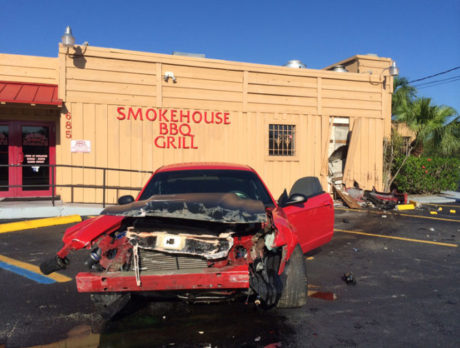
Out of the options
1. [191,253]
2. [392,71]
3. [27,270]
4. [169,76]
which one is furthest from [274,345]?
[392,71]

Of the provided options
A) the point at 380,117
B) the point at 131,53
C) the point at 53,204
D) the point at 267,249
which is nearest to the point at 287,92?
the point at 380,117

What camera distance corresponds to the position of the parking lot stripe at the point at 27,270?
510 centimetres

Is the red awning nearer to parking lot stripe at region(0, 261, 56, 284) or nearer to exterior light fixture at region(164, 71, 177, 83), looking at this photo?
exterior light fixture at region(164, 71, 177, 83)

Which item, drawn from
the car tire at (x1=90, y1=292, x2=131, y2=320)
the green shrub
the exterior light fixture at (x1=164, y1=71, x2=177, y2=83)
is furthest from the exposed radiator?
the green shrub

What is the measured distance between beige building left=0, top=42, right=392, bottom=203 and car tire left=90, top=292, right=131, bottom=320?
7.18 metres

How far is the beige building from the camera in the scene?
1140cm

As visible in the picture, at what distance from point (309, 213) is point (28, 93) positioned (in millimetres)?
8944

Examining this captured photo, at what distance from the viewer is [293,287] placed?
12.1ft

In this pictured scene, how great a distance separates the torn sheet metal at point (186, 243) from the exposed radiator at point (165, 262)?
8 centimetres

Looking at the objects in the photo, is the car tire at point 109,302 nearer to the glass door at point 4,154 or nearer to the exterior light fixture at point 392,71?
the glass door at point 4,154

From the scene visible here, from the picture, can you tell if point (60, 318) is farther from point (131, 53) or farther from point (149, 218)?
point (131, 53)

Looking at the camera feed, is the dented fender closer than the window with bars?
Yes

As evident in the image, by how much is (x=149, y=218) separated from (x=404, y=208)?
36.1 feet

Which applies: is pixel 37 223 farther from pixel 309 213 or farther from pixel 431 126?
pixel 431 126
